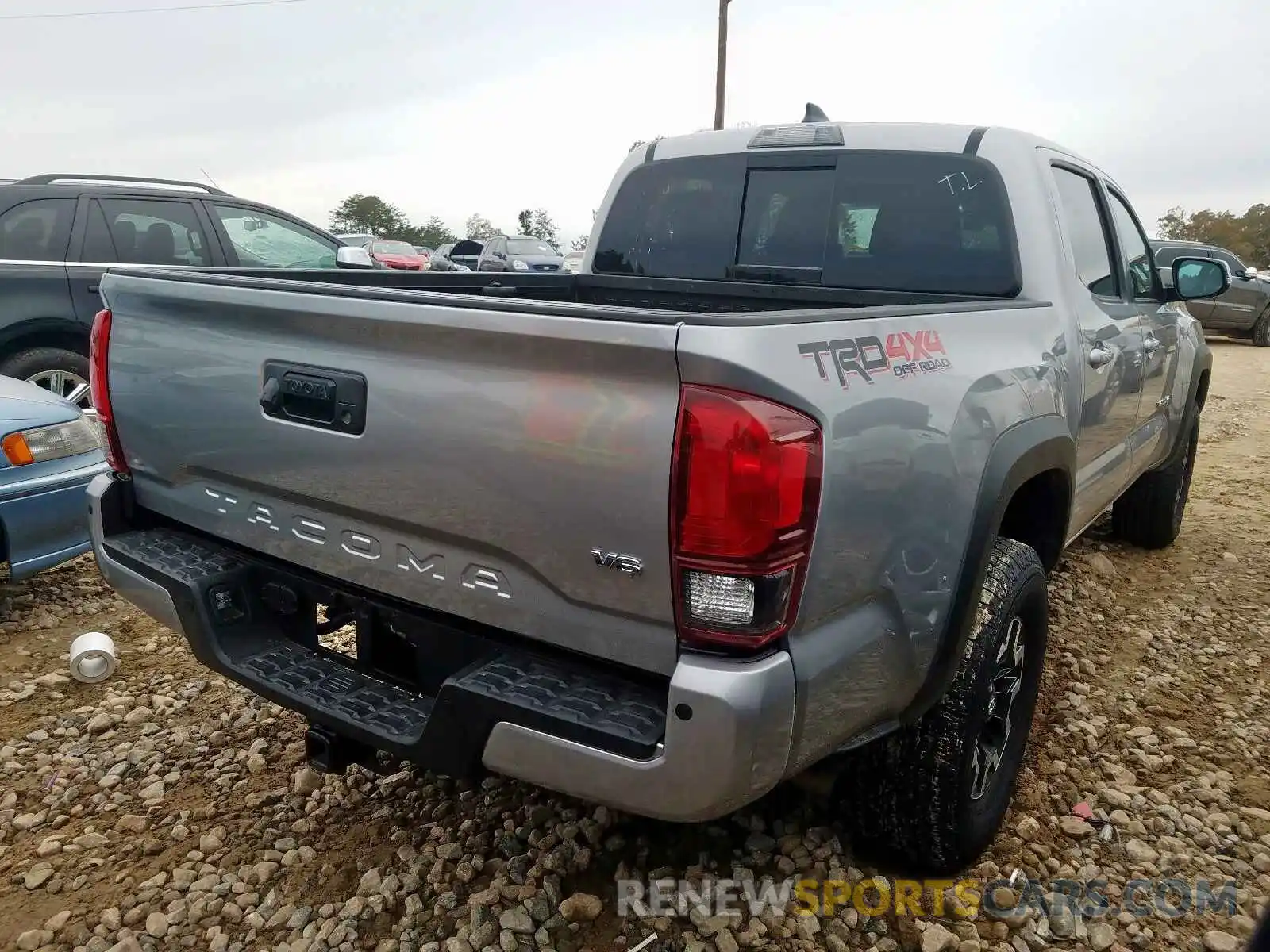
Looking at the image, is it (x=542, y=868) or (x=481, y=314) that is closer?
(x=481, y=314)

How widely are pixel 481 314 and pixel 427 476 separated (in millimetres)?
350

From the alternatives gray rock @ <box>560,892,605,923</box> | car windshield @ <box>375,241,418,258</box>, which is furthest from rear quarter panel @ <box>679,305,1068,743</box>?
→ car windshield @ <box>375,241,418,258</box>

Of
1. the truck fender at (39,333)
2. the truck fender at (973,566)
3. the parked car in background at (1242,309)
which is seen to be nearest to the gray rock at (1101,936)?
the truck fender at (973,566)

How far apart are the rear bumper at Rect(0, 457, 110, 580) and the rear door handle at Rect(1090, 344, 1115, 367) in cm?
363

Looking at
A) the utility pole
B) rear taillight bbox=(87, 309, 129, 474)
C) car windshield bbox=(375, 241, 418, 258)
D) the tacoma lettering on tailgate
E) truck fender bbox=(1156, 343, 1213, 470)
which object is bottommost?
car windshield bbox=(375, 241, 418, 258)

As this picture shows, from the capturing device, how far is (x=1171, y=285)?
159 inches

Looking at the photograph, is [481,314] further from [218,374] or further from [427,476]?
[218,374]

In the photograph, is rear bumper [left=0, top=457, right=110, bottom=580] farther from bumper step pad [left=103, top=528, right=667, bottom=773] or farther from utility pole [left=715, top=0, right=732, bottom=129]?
utility pole [left=715, top=0, right=732, bottom=129]

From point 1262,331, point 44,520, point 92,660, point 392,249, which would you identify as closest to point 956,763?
point 92,660

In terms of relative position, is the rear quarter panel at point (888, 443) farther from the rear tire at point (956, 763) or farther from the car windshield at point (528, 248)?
the car windshield at point (528, 248)

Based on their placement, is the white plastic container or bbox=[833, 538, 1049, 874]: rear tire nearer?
bbox=[833, 538, 1049, 874]: rear tire

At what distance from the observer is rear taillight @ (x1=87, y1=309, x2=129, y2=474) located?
8.23ft

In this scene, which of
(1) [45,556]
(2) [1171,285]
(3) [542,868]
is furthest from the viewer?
(2) [1171,285]

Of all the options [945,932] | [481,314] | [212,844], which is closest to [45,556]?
[212,844]
